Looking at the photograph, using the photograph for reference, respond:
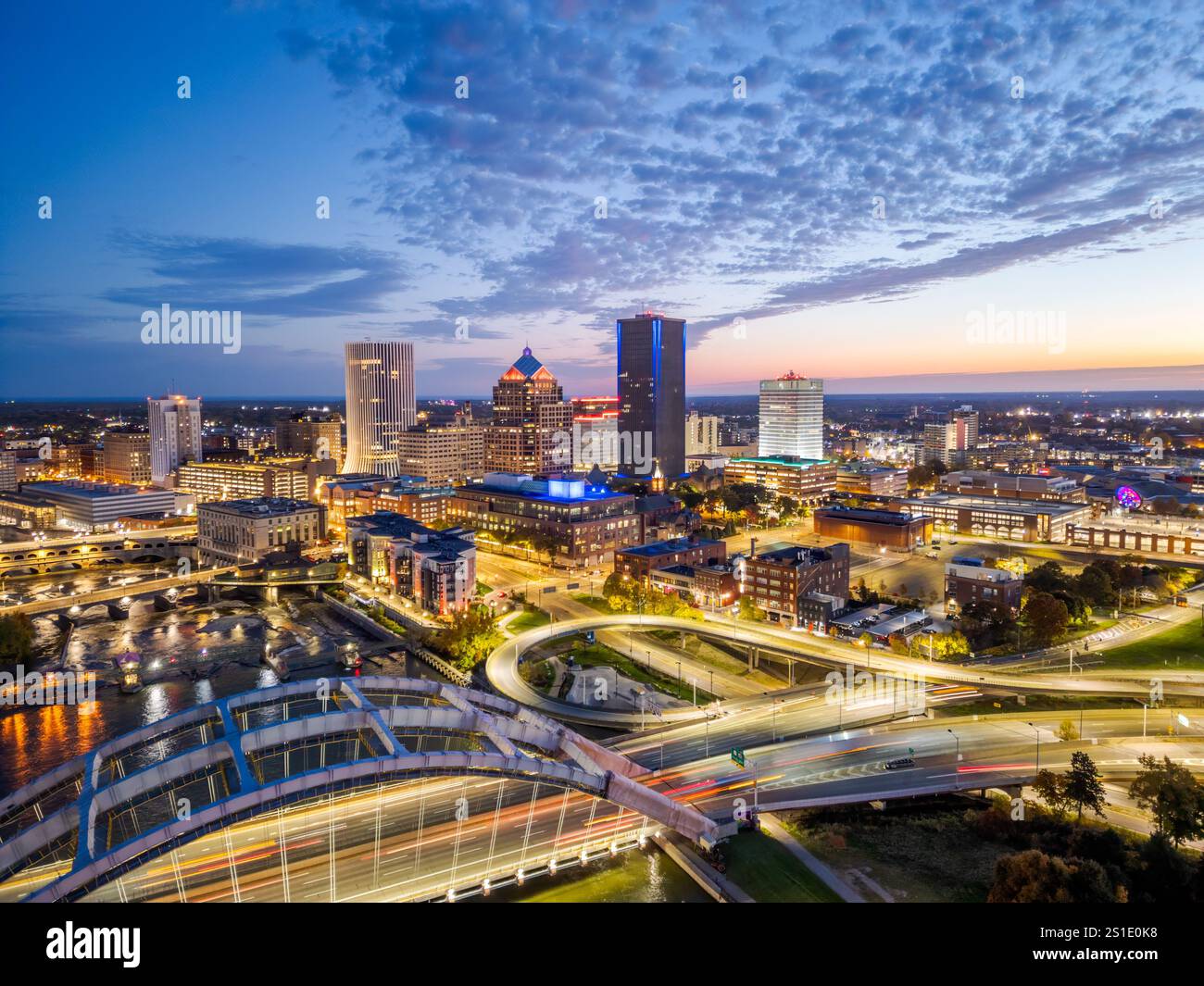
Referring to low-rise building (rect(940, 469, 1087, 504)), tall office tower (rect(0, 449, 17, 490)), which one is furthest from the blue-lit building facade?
tall office tower (rect(0, 449, 17, 490))

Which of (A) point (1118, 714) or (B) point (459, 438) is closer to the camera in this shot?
(A) point (1118, 714)

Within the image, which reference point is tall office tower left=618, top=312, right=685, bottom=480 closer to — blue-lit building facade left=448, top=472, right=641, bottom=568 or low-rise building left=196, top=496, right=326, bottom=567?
blue-lit building facade left=448, top=472, right=641, bottom=568

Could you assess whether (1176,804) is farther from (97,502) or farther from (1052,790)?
(97,502)

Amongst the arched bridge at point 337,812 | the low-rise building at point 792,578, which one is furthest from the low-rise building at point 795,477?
the arched bridge at point 337,812

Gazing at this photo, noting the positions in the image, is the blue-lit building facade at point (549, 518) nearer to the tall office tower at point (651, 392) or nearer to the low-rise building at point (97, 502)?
the low-rise building at point (97, 502)

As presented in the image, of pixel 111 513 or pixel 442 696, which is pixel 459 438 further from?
pixel 442 696
